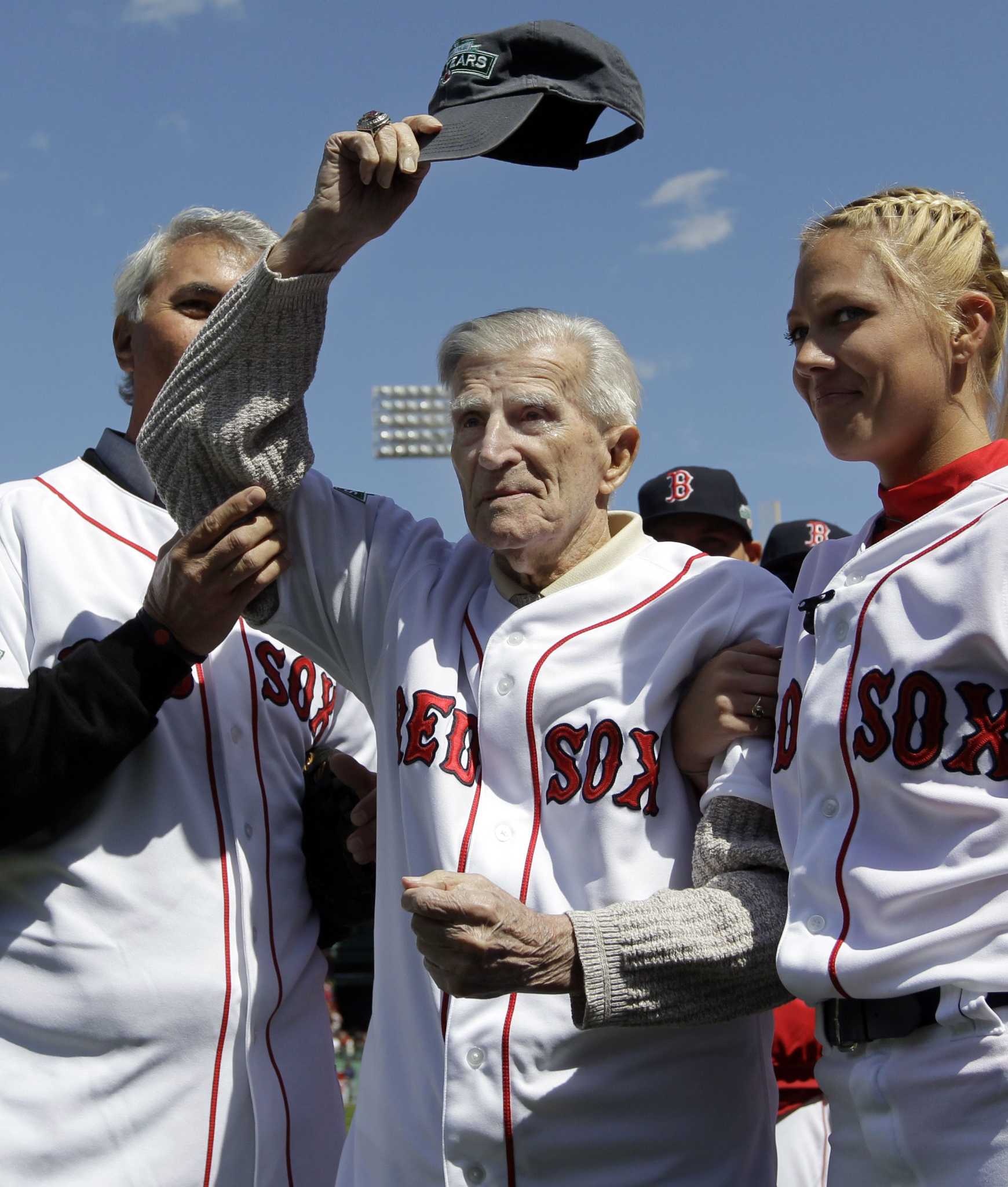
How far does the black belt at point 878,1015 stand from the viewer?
201 cm

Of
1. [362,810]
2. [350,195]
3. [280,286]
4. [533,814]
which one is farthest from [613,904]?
[350,195]

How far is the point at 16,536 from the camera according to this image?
2.96 meters

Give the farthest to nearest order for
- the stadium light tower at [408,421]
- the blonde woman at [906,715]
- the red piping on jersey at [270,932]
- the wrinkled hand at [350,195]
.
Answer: the stadium light tower at [408,421] → the red piping on jersey at [270,932] → the wrinkled hand at [350,195] → the blonde woman at [906,715]

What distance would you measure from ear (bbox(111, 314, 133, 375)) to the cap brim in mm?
997

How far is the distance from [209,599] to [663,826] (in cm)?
97

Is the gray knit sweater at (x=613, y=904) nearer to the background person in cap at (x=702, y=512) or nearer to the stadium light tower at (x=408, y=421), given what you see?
the background person in cap at (x=702, y=512)

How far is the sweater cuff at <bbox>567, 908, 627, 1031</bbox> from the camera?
7.29 feet

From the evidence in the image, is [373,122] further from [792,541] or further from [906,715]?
[792,541]

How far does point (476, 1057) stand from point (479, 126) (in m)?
1.73

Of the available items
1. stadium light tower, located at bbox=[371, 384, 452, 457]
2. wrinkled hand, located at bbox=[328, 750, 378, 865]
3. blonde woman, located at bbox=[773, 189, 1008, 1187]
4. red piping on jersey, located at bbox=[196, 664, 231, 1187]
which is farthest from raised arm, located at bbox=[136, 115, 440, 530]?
stadium light tower, located at bbox=[371, 384, 452, 457]

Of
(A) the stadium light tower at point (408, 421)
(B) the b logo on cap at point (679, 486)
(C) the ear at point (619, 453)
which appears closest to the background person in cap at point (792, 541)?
(B) the b logo on cap at point (679, 486)

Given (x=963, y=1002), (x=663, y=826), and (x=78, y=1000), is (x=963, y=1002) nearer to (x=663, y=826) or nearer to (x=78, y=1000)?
(x=663, y=826)

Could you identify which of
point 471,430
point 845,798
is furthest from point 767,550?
point 845,798

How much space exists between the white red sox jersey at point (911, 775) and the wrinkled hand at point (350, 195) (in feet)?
3.78
